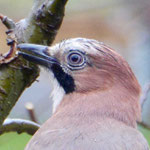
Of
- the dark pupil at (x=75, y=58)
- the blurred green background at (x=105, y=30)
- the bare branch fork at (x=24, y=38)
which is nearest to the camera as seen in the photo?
the bare branch fork at (x=24, y=38)

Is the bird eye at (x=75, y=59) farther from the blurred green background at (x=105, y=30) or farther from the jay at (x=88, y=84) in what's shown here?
the blurred green background at (x=105, y=30)

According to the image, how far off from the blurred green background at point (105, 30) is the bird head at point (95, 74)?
5.02 ft

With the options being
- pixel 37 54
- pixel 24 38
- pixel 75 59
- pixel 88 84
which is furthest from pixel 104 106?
pixel 24 38

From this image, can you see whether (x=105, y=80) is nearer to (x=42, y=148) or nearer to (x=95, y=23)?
(x=42, y=148)

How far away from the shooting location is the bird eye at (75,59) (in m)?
3.11

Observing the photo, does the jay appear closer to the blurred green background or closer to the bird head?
the bird head

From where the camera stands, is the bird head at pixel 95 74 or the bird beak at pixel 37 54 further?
the bird head at pixel 95 74

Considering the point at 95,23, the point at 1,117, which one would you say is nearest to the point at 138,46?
the point at 95,23

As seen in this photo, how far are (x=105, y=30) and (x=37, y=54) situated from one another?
5.32m

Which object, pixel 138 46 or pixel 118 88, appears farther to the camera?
pixel 138 46

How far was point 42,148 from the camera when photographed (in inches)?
101

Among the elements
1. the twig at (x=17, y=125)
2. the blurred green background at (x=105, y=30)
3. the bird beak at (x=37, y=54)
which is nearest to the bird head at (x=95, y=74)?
the bird beak at (x=37, y=54)

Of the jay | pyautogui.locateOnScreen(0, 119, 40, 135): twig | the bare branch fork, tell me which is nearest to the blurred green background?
pyautogui.locateOnScreen(0, 119, 40, 135): twig

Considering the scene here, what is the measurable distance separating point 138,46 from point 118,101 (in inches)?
141
